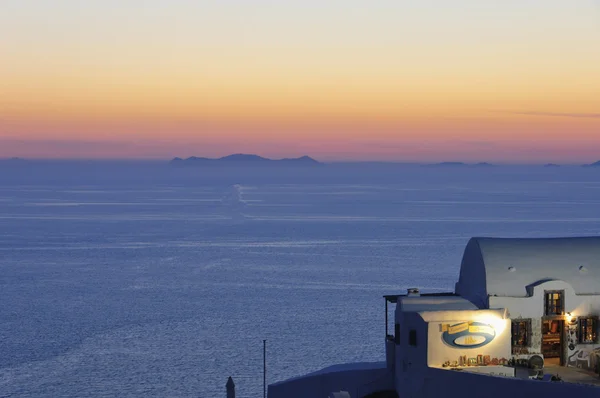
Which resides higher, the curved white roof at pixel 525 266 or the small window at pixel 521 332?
the curved white roof at pixel 525 266

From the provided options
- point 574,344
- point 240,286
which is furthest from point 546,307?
point 240,286

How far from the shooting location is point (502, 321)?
149ft

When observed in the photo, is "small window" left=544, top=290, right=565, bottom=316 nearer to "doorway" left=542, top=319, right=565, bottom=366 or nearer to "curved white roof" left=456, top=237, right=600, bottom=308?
"doorway" left=542, top=319, right=565, bottom=366

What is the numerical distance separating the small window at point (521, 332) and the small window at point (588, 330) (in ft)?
9.55

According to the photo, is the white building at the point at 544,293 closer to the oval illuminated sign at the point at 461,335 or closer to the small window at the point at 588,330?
the small window at the point at 588,330

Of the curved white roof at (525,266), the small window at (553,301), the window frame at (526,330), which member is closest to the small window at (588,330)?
the curved white roof at (525,266)

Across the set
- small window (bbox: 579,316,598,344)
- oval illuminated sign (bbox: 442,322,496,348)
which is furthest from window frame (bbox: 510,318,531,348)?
small window (bbox: 579,316,598,344)

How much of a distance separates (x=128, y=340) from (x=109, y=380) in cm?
1245

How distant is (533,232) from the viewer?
174125 millimetres

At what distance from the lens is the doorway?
154 feet

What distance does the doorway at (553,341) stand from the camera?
1852 inches

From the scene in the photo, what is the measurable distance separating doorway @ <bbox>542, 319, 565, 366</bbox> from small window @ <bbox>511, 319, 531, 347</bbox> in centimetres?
89

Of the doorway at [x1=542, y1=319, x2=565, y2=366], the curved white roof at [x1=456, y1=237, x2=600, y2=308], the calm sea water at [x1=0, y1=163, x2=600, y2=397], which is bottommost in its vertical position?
the calm sea water at [x1=0, y1=163, x2=600, y2=397]

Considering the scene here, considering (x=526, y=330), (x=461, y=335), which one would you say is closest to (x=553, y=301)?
(x=526, y=330)
